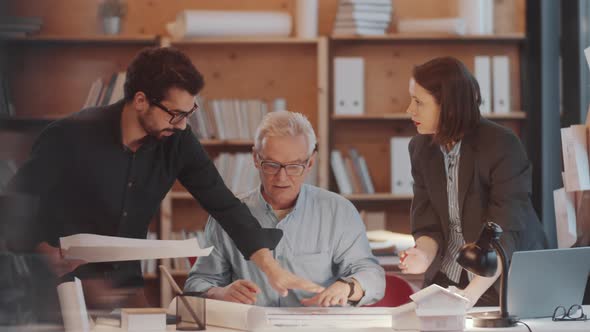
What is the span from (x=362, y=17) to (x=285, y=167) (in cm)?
252

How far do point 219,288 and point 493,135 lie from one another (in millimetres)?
946

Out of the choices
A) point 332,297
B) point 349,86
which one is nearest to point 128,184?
point 332,297

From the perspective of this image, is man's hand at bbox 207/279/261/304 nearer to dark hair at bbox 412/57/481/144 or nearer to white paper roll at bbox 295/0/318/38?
dark hair at bbox 412/57/481/144

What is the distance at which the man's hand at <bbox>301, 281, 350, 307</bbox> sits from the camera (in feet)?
7.14

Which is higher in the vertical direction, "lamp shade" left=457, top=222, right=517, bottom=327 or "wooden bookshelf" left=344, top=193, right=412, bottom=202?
"lamp shade" left=457, top=222, right=517, bottom=327

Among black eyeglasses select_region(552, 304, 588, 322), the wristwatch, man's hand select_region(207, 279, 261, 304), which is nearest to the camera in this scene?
black eyeglasses select_region(552, 304, 588, 322)

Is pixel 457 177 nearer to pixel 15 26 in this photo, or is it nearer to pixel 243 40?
pixel 15 26

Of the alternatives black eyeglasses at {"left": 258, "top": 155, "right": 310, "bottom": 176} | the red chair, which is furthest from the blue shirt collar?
the red chair

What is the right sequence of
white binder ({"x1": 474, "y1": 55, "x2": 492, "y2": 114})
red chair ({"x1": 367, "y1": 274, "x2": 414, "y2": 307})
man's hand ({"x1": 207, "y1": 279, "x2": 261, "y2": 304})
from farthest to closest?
white binder ({"x1": 474, "y1": 55, "x2": 492, "y2": 114}) → red chair ({"x1": 367, "y1": 274, "x2": 414, "y2": 307}) → man's hand ({"x1": 207, "y1": 279, "x2": 261, "y2": 304})

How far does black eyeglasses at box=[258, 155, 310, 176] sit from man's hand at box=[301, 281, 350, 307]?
1.19 feet

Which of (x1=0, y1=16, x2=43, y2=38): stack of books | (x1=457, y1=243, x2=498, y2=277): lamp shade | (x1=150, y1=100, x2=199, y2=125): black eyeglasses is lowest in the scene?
(x1=457, y1=243, x2=498, y2=277): lamp shade

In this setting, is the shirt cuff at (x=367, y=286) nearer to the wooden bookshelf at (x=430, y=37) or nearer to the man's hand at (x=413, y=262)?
the man's hand at (x=413, y=262)

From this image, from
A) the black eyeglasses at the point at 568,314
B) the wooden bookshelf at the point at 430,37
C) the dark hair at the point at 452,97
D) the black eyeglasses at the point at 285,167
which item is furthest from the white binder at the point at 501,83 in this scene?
the black eyeglasses at the point at 568,314

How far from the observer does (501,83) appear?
4699 millimetres
